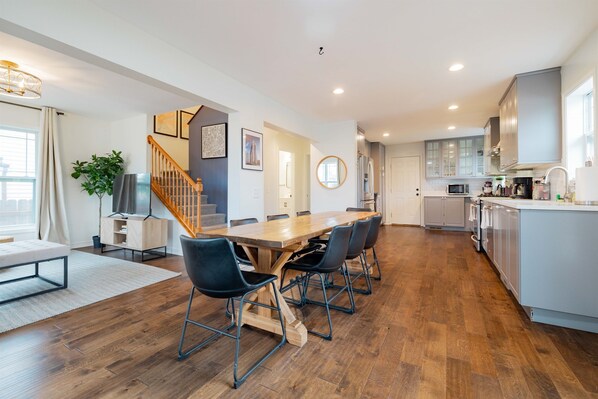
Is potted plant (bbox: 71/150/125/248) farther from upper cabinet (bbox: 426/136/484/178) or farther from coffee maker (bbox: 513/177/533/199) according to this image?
upper cabinet (bbox: 426/136/484/178)

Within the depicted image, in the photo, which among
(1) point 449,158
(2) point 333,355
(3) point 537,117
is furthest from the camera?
(1) point 449,158

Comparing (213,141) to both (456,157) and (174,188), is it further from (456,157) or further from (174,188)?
(456,157)

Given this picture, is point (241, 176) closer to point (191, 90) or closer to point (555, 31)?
point (191, 90)

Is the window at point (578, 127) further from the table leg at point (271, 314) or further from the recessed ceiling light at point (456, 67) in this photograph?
the table leg at point (271, 314)

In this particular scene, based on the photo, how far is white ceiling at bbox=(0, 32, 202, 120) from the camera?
290 cm

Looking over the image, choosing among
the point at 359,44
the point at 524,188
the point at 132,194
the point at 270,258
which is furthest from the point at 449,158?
the point at 132,194

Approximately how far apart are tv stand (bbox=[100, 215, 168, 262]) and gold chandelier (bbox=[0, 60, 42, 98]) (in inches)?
86.5

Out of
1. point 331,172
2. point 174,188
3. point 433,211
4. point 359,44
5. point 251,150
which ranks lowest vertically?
point 433,211

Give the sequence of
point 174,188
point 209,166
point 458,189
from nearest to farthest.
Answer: point 174,188, point 209,166, point 458,189

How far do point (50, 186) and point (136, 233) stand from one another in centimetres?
199

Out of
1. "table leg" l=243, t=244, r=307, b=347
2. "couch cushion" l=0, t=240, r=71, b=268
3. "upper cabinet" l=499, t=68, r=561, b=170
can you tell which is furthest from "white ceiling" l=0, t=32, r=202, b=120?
"upper cabinet" l=499, t=68, r=561, b=170

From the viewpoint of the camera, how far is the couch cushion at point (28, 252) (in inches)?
104

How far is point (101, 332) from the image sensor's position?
2.10 metres

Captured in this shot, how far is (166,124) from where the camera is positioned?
573cm
